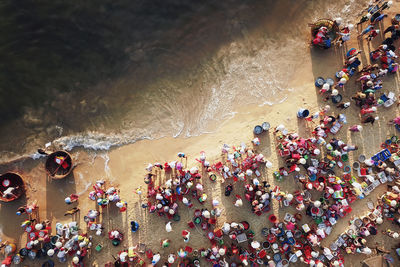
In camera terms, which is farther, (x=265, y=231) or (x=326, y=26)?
(x=326, y=26)

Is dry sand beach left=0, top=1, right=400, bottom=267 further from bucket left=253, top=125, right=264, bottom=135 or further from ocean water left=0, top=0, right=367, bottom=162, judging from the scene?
ocean water left=0, top=0, right=367, bottom=162

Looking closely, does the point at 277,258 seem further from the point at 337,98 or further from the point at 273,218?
the point at 337,98

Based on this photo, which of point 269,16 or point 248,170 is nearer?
point 248,170

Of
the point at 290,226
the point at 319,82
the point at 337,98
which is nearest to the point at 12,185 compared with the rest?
the point at 290,226

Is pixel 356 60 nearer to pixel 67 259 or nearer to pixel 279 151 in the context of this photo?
pixel 279 151

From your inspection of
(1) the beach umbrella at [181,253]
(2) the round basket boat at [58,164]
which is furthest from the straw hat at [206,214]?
(2) the round basket boat at [58,164]

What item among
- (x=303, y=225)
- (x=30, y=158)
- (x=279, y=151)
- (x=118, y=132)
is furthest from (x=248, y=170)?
(x=30, y=158)
